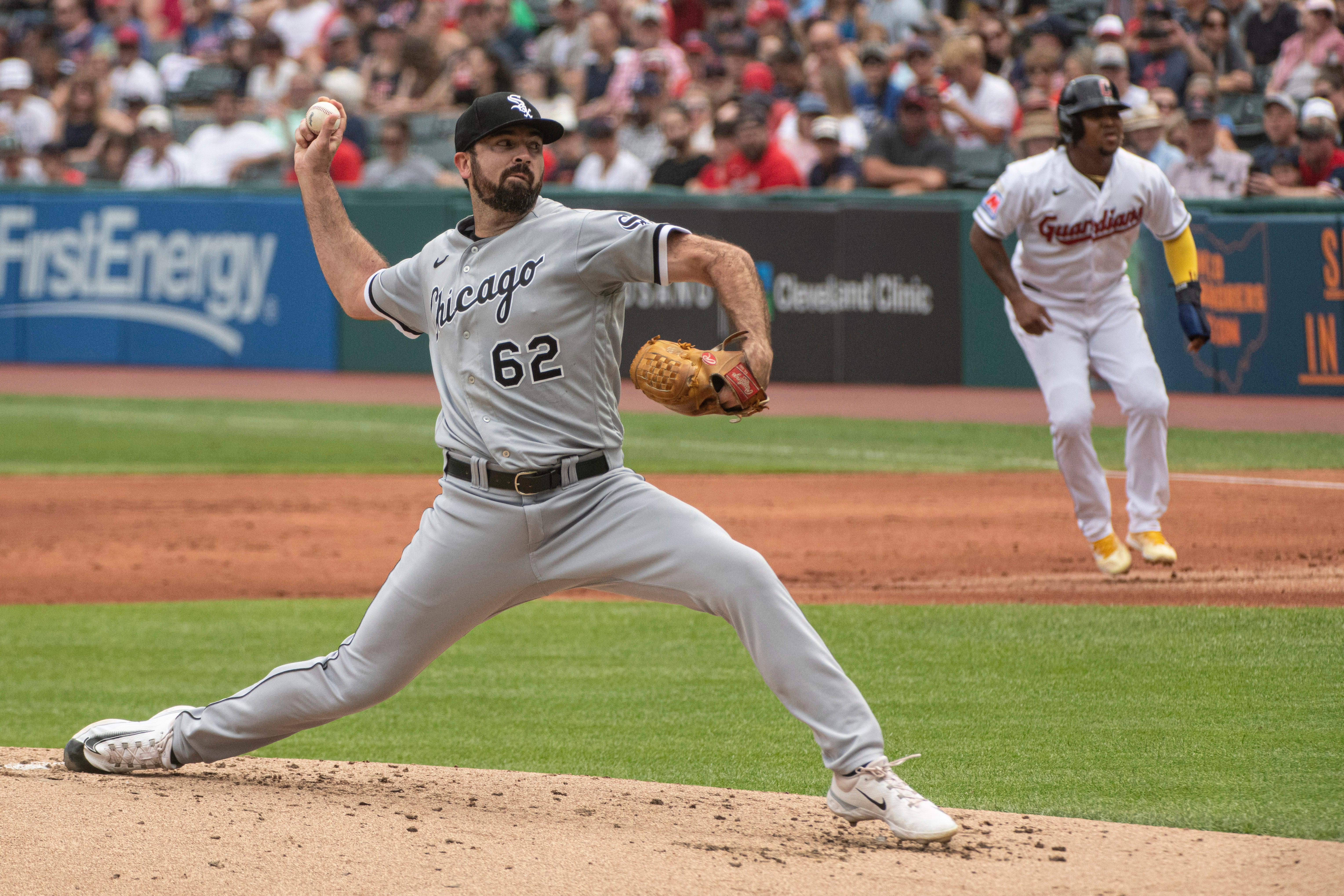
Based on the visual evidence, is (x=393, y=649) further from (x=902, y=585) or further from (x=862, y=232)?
(x=862, y=232)

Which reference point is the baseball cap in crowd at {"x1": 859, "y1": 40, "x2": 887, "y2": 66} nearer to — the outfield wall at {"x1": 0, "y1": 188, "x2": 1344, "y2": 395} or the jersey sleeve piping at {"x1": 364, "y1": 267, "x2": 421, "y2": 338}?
the outfield wall at {"x1": 0, "y1": 188, "x2": 1344, "y2": 395}

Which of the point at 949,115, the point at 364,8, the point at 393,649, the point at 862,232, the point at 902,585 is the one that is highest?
the point at 364,8

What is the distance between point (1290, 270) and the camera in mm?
12961

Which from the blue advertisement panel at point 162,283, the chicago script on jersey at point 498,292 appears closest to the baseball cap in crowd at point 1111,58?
the blue advertisement panel at point 162,283

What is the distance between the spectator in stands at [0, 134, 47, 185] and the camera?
62.0 ft

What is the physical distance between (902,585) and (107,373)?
1250 cm

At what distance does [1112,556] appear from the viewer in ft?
24.8

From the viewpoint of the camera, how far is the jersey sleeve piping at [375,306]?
4.40m

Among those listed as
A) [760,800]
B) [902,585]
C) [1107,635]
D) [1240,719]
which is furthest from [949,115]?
[760,800]

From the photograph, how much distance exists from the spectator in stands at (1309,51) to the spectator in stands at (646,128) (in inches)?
236

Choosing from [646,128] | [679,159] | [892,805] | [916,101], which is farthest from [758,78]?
[892,805]

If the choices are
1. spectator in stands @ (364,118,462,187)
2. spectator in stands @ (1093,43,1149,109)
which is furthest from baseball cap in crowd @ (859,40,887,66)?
spectator in stands @ (364,118,462,187)

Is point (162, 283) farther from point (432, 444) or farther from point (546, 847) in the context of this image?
point (546, 847)

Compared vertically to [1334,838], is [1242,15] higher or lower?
higher
